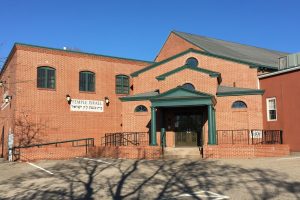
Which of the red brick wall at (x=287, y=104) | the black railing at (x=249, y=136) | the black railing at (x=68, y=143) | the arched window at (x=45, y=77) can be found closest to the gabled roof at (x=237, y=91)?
the red brick wall at (x=287, y=104)

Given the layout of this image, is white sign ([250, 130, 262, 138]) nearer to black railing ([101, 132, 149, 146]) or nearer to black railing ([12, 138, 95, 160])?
black railing ([101, 132, 149, 146])

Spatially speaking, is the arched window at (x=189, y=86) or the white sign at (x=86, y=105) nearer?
the arched window at (x=189, y=86)

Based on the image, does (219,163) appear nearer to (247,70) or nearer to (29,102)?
(247,70)

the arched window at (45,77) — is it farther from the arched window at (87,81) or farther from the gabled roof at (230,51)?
the gabled roof at (230,51)

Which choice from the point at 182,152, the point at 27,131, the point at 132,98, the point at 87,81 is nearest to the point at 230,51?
the point at 132,98

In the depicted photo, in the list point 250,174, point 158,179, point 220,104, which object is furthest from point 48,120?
point 250,174

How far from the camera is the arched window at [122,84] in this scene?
90.1ft

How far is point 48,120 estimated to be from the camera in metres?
23.6

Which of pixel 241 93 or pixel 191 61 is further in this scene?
pixel 191 61

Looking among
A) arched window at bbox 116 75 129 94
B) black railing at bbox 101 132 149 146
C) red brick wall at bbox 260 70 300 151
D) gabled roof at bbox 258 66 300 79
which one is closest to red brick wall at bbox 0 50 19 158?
black railing at bbox 101 132 149 146

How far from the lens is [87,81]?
2594cm

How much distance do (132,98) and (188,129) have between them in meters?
4.27

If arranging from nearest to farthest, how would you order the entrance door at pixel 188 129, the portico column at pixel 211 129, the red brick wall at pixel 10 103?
the portico column at pixel 211 129 < the entrance door at pixel 188 129 < the red brick wall at pixel 10 103

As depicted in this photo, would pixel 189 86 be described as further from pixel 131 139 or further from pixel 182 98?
pixel 131 139
